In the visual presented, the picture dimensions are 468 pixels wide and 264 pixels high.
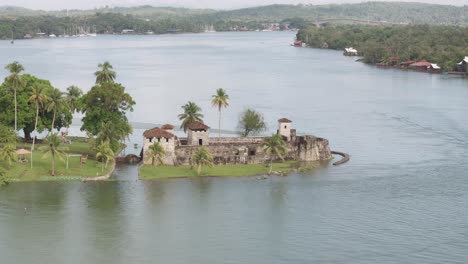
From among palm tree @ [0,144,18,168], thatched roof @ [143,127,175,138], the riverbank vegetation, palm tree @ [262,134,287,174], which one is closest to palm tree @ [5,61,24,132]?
the riverbank vegetation

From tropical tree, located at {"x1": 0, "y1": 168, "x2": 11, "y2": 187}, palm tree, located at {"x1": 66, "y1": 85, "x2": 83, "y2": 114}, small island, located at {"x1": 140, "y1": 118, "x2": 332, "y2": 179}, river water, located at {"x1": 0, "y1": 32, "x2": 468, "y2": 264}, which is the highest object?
palm tree, located at {"x1": 66, "y1": 85, "x2": 83, "y2": 114}

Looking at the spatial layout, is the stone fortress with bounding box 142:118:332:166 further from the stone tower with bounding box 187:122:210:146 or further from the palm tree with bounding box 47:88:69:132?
the palm tree with bounding box 47:88:69:132

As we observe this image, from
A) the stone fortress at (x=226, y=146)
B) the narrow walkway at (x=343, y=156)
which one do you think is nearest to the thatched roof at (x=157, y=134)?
the stone fortress at (x=226, y=146)

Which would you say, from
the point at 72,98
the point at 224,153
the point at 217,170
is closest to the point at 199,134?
the point at 224,153

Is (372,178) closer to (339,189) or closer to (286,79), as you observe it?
(339,189)

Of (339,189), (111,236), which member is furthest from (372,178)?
(111,236)
